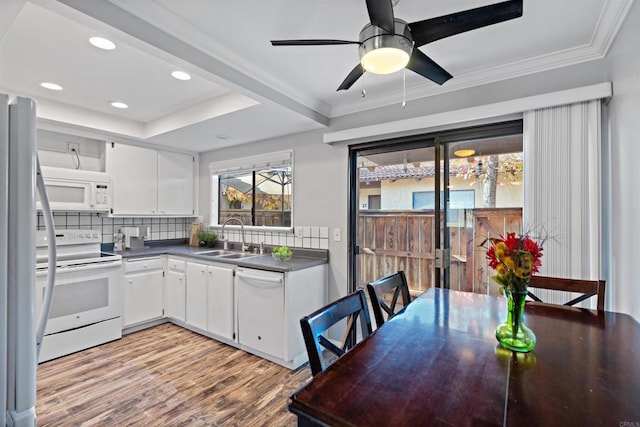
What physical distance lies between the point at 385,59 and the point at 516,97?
1331 millimetres

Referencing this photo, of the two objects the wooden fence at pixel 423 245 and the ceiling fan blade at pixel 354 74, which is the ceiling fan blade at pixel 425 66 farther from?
the wooden fence at pixel 423 245

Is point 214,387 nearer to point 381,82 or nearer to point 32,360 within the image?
point 32,360

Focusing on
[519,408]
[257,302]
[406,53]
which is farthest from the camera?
[257,302]

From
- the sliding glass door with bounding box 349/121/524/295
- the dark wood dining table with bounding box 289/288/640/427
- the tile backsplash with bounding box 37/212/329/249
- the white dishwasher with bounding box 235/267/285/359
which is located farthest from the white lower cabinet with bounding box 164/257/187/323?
the dark wood dining table with bounding box 289/288/640/427

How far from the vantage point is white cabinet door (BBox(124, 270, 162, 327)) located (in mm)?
3268

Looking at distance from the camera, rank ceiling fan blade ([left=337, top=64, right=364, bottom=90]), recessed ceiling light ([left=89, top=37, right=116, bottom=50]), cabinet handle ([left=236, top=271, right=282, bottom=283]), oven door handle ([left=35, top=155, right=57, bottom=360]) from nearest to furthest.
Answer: oven door handle ([left=35, top=155, right=57, bottom=360]) < ceiling fan blade ([left=337, top=64, right=364, bottom=90]) < recessed ceiling light ([left=89, top=37, right=116, bottom=50]) < cabinet handle ([left=236, top=271, right=282, bottom=283])

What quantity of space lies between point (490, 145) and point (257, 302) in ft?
7.78

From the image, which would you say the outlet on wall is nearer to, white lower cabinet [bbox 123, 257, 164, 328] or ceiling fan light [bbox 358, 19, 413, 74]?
white lower cabinet [bbox 123, 257, 164, 328]

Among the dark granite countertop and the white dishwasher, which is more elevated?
the dark granite countertop

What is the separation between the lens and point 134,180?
3648mm

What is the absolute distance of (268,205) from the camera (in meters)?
3.80

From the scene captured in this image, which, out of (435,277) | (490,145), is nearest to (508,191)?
(490,145)

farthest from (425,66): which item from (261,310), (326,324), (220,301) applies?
(220,301)

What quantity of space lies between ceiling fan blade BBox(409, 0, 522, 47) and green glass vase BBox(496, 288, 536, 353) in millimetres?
1070
